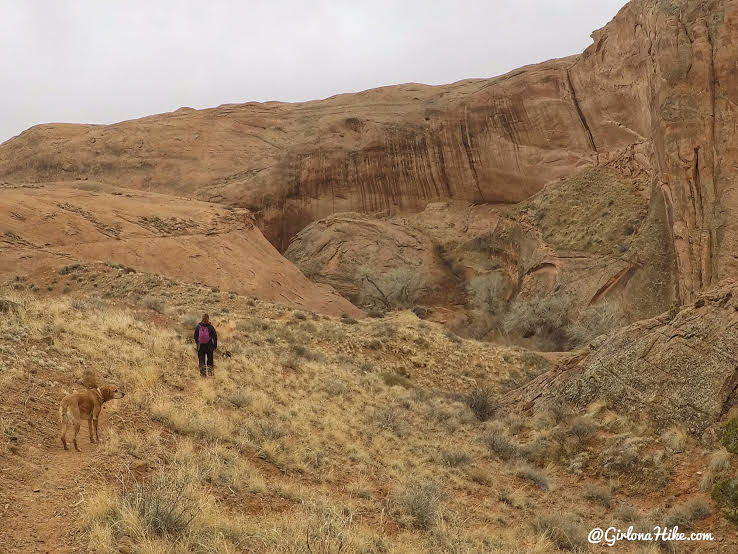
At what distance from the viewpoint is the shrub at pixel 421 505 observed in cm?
810

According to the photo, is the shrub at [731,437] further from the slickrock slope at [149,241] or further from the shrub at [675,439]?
the slickrock slope at [149,241]

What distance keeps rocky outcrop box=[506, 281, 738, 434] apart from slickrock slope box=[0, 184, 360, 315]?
1944 centimetres

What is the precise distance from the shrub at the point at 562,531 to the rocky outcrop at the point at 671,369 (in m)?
3.83

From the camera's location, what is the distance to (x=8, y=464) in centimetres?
689

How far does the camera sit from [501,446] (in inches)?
526

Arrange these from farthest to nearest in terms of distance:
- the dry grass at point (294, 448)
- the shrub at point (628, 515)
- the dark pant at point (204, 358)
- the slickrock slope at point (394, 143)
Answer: the slickrock slope at point (394, 143)
the dark pant at point (204, 358)
the shrub at point (628, 515)
the dry grass at point (294, 448)

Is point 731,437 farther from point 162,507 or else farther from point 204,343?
point 204,343

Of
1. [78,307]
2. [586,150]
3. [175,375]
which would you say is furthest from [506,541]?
[586,150]

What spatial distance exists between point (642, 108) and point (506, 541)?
121 ft

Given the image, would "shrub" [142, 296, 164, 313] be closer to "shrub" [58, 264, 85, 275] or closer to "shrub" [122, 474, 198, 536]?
"shrub" [58, 264, 85, 275]

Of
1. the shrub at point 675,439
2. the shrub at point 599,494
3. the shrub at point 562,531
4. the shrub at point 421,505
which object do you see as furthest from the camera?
the shrub at point 675,439

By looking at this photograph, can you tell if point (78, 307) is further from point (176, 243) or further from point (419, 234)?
point (419, 234)

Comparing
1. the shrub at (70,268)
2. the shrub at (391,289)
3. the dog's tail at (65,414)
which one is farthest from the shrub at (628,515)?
the shrub at (391,289)

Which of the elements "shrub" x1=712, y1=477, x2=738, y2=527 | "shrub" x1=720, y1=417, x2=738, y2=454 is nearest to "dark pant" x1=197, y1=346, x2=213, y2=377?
"shrub" x1=712, y1=477, x2=738, y2=527
